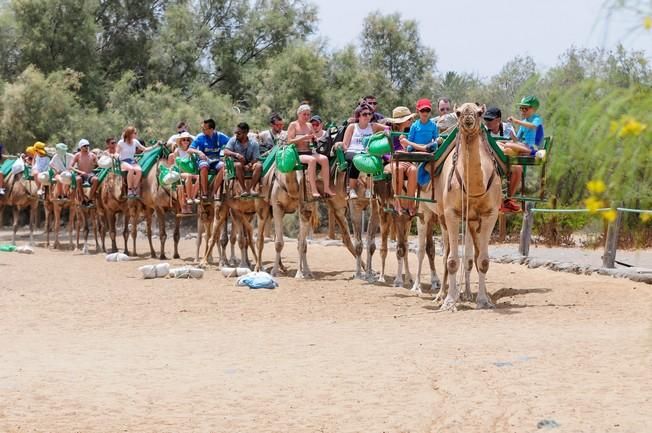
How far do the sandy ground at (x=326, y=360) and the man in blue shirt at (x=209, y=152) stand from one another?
403 centimetres

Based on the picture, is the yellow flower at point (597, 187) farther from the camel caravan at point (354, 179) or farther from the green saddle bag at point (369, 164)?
the green saddle bag at point (369, 164)

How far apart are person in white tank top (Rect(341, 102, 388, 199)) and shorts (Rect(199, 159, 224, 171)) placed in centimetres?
370

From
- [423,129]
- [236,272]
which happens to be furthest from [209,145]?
[423,129]

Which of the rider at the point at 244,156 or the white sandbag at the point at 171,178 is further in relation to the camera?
the white sandbag at the point at 171,178

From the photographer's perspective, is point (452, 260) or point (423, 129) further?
point (423, 129)

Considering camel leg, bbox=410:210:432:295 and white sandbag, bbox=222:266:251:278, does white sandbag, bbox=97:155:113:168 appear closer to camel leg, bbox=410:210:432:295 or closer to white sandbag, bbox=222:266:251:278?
white sandbag, bbox=222:266:251:278

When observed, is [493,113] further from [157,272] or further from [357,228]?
[157,272]

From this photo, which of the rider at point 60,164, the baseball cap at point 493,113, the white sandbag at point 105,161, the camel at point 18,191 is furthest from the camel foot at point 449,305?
the camel at point 18,191

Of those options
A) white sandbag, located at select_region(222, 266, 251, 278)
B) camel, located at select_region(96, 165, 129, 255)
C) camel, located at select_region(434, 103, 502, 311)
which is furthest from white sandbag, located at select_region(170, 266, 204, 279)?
camel, located at select_region(96, 165, 129, 255)

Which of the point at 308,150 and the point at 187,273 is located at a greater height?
the point at 308,150

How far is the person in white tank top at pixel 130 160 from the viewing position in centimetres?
2323

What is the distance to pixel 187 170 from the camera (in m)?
20.3

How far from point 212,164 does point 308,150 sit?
3.07 meters

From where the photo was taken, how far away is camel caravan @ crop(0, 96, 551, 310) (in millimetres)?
12867
